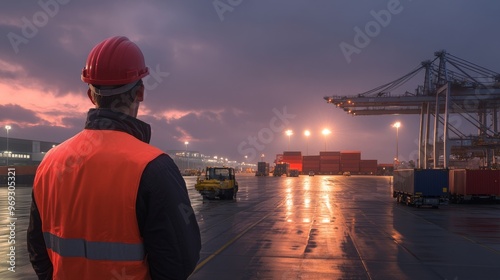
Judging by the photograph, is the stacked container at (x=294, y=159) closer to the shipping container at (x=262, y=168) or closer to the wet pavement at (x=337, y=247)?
the shipping container at (x=262, y=168)

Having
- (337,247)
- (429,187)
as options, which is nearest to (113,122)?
(337,247)

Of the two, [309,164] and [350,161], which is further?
[309,164]

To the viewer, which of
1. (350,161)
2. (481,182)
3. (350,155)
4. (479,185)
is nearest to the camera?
(481,182)

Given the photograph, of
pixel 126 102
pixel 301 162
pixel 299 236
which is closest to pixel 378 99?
pixel 299 236

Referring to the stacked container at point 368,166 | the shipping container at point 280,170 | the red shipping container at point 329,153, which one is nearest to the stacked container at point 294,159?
the red shipping container at point 329,153

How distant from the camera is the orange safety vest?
1.86 metres

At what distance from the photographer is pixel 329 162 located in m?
127

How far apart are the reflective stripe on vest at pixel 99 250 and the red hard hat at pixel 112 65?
78cm

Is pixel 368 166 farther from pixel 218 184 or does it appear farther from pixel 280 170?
pixel 218 184

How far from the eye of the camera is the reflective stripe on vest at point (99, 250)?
1857 mm

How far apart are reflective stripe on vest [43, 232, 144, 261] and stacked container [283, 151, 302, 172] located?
129876 mm

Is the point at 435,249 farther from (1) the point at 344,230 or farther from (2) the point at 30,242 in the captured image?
(2) the point at 30,242

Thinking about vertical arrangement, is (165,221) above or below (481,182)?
above

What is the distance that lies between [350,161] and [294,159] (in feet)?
55.6
